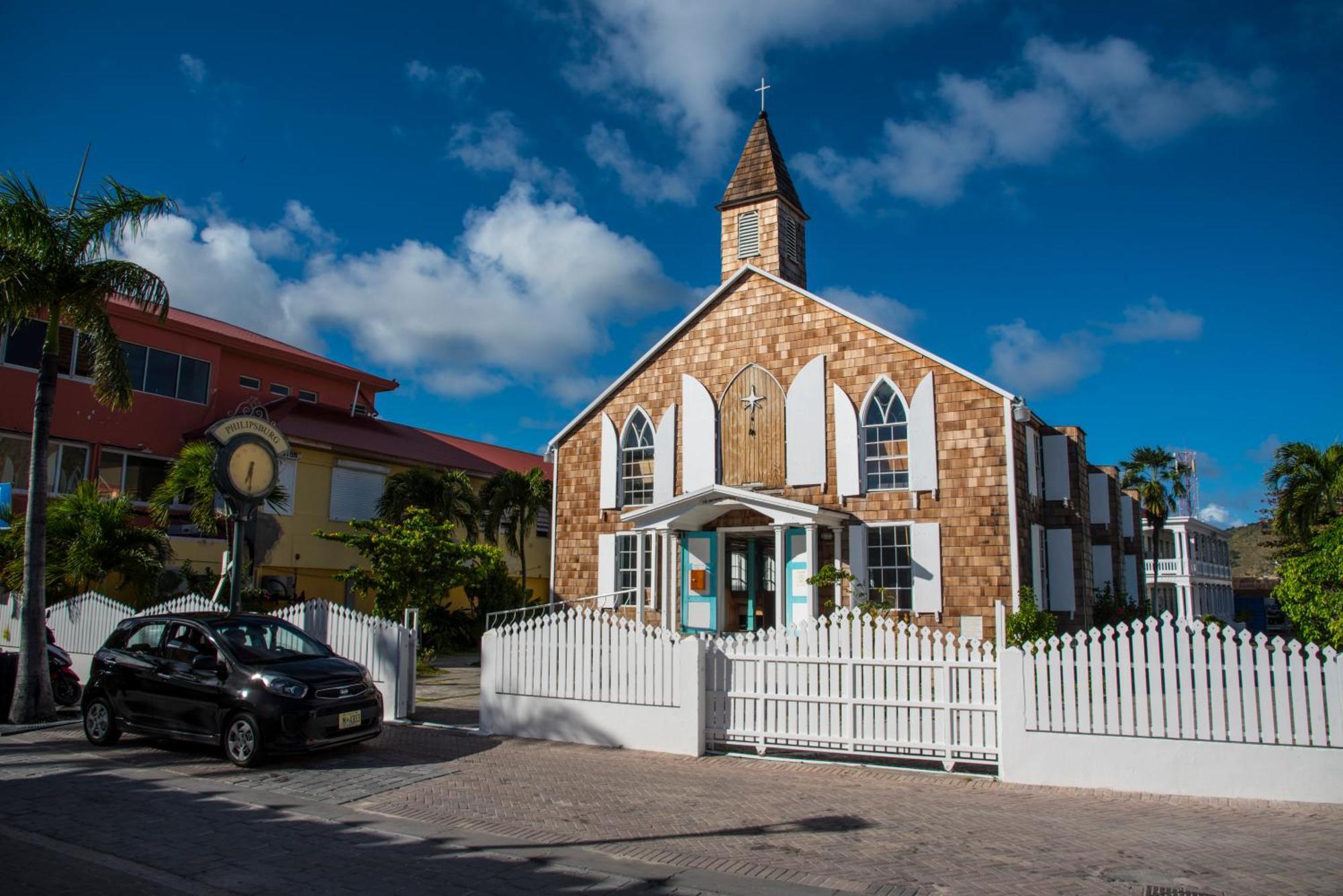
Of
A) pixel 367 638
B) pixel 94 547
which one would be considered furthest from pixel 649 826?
pixel 94 547

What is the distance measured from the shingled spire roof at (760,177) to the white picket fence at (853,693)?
1320cm

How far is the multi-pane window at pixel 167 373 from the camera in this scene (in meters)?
25.0

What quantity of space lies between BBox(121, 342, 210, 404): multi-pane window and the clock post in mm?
12690

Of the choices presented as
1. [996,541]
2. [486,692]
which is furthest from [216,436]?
[996,541]

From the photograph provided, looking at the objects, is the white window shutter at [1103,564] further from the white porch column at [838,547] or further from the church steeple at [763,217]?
the church steeple at [763,217]

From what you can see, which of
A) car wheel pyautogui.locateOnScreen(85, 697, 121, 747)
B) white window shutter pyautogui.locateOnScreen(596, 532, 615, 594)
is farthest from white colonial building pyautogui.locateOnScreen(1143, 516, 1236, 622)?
car wheel pyautogui.locateOnScreen(85, 697, 121, 747)

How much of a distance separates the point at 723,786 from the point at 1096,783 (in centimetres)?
366

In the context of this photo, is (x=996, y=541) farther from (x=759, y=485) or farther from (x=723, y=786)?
(x=723, y=786)

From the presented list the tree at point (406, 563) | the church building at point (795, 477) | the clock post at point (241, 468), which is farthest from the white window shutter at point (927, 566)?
the clock post at point (241, 468)

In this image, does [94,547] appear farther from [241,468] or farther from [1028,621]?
[1028,621]

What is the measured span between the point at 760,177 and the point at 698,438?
6.61 metres

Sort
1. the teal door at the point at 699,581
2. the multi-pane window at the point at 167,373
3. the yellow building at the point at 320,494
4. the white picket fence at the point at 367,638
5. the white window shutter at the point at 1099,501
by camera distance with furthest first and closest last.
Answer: the yellow building at the point at 320,494 → the multi-pane window at the point at 167,373 → the white window shutter at the point at 1099,501 → the teal door at the point at 699,581 → the white picket fence at the point at 367,638

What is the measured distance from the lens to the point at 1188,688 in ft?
28.8

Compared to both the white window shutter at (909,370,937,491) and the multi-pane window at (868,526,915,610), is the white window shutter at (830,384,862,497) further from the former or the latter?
the white window shutter at (909,370,937,491)
